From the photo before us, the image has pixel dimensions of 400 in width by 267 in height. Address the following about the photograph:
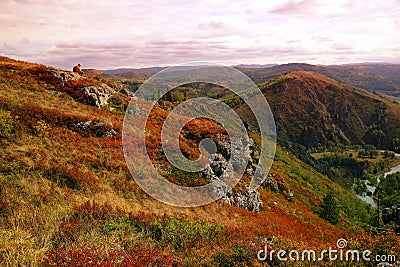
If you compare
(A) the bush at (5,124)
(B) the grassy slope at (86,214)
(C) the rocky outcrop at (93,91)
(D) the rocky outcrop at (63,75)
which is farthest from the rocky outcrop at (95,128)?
(D) the rocky outcrop at (63,75)

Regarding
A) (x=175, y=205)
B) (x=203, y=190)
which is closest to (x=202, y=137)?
(x=203, y=190)

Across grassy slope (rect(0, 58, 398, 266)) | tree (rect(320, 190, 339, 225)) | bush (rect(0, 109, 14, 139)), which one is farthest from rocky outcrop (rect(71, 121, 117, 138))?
tree (rect(320, 190, 339, 225))

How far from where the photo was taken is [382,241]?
8.49m

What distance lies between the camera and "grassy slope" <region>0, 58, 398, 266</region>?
283 inches

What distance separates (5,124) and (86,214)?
10097 mm

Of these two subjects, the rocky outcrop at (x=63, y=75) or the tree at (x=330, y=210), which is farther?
the tree at (x=330, y=210)

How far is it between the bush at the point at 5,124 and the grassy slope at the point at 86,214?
1.08ft

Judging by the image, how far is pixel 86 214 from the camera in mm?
10086

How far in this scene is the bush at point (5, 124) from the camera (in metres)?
15.5

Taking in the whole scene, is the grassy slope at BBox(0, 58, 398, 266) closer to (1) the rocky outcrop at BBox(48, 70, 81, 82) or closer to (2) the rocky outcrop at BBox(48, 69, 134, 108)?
(2) the rocky outcrop at BBox(48, 69, 134, 108)

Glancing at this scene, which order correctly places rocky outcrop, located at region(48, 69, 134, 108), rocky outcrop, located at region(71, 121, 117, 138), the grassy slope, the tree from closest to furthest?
the grassy slope
rocky outcrop, located at region(71, 121, 117, 138)
rocky outcrop, located at region(48, 69, 134, 108)
the tree

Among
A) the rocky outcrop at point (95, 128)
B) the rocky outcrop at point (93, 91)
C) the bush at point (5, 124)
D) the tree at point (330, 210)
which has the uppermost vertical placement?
the rocky outcrop at point (93, 91)

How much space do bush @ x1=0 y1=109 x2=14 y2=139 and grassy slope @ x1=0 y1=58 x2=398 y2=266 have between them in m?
0.33

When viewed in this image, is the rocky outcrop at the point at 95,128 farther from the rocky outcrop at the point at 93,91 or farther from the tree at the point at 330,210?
the tree at the point at 330,210
